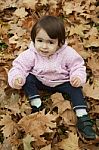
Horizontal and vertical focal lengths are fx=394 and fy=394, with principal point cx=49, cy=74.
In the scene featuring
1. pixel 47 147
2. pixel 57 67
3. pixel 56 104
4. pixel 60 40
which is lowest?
pixel 47 147

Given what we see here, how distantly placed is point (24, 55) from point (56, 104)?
0.49 meters

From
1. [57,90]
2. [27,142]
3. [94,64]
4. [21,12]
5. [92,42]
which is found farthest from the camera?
[21,12]

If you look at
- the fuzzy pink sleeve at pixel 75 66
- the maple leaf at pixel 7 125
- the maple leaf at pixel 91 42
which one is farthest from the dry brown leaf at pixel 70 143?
the maple leaf at pixel 91 42

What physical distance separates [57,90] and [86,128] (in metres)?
0.48

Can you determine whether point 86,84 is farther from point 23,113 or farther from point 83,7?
point 83,7

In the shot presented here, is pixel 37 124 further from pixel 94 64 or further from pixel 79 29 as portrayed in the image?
pixel 79 29

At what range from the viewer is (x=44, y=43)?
3158 mm

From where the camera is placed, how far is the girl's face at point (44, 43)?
3137mm

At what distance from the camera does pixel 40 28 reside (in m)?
3.14

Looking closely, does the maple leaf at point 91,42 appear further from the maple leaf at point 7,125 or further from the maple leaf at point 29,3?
the maple leaf at point 7,125

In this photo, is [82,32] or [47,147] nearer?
[47,147]

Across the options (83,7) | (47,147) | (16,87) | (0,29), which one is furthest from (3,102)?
(83,7)

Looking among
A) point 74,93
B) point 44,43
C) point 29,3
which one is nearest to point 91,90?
point 74,93

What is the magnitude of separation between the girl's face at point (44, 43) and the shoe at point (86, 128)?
61 cm
